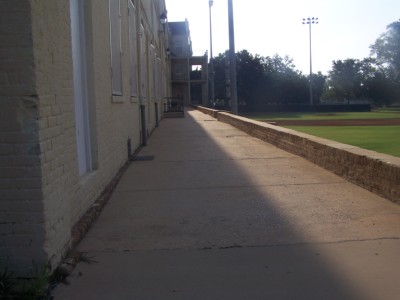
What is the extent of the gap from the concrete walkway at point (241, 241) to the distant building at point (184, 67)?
5139cm

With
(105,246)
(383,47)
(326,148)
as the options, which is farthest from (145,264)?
(383,47)

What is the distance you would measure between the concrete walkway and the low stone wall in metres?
0.19

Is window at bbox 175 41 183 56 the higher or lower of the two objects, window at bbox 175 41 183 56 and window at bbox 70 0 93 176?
the higher

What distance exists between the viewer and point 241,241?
5.58 meters

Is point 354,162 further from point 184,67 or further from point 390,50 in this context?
point 390,50

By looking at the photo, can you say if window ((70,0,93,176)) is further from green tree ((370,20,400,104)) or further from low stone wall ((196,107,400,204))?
green tree ((370,20,400,104))

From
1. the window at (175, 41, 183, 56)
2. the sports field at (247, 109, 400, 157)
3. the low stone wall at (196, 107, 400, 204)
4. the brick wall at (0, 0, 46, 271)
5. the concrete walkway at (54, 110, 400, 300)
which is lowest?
the sports field at (247, 109, 400, 157)

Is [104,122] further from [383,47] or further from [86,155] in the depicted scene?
[383,47]

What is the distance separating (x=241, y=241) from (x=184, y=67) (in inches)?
2555

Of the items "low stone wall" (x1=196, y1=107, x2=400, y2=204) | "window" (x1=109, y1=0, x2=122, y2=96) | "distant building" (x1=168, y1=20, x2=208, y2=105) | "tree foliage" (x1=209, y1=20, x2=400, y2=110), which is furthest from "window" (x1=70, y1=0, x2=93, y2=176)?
"tree foliage" (x1=209, y1=20, x2=400, y2=110)

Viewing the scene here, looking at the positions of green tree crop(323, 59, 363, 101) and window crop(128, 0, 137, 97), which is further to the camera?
green tree crop(323, 59, 363, 101)

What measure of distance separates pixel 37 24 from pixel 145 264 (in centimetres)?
230

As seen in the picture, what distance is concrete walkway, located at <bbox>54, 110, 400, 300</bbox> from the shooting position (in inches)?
170

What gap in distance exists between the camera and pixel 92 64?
7227mm
